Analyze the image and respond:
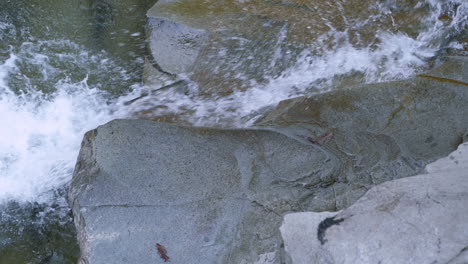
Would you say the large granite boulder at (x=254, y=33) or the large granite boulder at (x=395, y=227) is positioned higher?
the large granite boulder at (x=254, y=33)

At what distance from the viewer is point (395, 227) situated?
2.37m

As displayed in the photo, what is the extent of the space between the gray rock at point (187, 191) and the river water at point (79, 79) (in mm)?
526

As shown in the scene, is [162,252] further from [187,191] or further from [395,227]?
[395,227]

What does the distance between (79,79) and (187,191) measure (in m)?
1.92

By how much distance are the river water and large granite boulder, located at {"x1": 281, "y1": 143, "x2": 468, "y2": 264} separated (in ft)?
4.06

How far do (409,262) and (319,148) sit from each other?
1.08m

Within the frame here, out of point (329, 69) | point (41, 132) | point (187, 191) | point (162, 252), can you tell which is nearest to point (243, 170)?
point (187, 191)

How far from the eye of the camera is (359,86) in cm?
357

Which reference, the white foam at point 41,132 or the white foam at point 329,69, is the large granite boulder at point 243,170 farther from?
the white foam at point 41,132

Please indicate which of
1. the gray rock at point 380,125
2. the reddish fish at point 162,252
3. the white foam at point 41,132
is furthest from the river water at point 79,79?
the reddish fish at point 162,252

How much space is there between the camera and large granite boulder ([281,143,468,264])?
225cm

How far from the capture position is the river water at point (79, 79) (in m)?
3.64

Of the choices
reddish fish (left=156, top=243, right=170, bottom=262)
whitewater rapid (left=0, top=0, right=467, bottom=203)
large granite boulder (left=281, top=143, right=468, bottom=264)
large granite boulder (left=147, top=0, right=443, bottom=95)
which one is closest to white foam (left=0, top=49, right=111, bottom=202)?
whitewater rapid (left=0, top=0, right=467, bottom=203)

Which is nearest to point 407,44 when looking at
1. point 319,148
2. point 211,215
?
point 319,148
